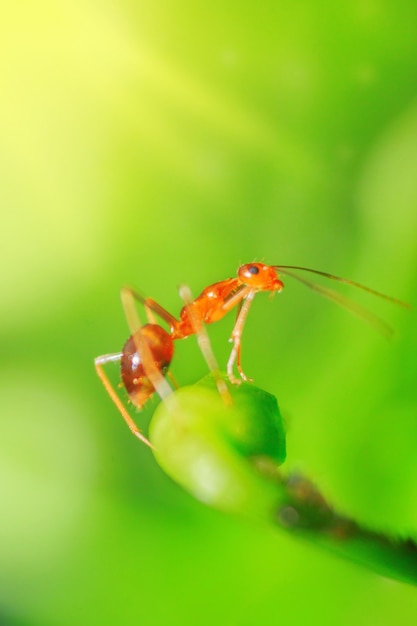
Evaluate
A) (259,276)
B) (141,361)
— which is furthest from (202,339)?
(259,276)

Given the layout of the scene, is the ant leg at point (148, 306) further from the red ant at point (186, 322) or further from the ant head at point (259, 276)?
the ant head at point (259, 276)

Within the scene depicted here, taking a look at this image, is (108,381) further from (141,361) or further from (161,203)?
(161,203)

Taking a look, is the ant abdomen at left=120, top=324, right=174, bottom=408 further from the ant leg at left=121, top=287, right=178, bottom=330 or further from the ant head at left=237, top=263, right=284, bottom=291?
the ant head at left=237, top=263, right=284, bottom=291

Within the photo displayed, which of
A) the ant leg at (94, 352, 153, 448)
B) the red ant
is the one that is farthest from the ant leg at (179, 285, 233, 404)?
the ant leg at (94, 352, 153, 448)

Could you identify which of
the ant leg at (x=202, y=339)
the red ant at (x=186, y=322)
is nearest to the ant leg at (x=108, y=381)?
the red ant at (x=186, y=322)

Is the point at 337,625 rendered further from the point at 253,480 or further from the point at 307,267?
the point at 307,267

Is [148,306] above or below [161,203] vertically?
below
